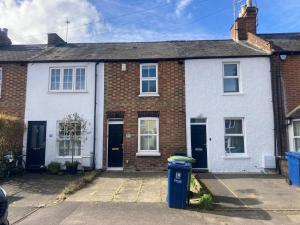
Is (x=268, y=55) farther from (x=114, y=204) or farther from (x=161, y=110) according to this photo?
(x=114, y=204)

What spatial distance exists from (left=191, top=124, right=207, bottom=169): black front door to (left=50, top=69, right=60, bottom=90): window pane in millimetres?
7153

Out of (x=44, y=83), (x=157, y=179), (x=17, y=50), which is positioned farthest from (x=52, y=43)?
(x=157, y=179)

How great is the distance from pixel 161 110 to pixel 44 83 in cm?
606

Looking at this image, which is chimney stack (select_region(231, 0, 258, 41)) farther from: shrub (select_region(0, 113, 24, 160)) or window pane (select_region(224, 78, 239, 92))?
shrub (select_region(0, 113, 24, 160))

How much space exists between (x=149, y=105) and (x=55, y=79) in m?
5.01

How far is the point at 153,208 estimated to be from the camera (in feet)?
26.9

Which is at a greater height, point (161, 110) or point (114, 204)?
point (161, 110)

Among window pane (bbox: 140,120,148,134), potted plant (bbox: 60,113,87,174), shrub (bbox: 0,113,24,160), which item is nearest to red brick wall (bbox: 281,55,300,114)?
window pane (bbox: 140,120,148,134)

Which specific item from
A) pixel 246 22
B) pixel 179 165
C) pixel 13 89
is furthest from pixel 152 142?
pixel 246 22

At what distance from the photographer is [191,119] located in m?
14.7

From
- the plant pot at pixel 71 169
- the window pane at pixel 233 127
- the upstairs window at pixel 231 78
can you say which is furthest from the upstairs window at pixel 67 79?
the window pane at pixel 233 127

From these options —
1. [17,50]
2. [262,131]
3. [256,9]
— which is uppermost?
[256,9]

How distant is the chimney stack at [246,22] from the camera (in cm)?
1712

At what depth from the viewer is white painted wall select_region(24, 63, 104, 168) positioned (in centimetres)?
1484
